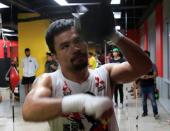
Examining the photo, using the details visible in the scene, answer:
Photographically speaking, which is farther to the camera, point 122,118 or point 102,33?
point 122,118

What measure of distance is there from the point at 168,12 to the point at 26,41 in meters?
4.59

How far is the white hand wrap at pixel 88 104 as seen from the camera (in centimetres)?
118

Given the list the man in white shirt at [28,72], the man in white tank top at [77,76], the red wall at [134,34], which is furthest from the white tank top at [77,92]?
the red wall at [134,34]

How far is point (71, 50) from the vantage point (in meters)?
1.55

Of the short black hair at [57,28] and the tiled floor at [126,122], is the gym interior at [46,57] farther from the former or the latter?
the short black hair at [57,28]

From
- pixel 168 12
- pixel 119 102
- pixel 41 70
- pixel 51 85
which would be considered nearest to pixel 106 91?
pixel 51 85

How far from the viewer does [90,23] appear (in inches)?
51.3

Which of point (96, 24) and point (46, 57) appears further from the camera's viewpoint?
point (46, 57)

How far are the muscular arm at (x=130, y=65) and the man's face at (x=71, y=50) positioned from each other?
0.16 meters

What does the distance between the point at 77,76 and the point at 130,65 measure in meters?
0.25

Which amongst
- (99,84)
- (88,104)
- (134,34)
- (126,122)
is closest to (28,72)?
(126,122)

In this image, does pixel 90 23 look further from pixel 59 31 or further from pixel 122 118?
pixel 122 118

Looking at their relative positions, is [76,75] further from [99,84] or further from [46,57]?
[46,57]

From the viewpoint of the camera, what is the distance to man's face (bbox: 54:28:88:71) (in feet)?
5.04
